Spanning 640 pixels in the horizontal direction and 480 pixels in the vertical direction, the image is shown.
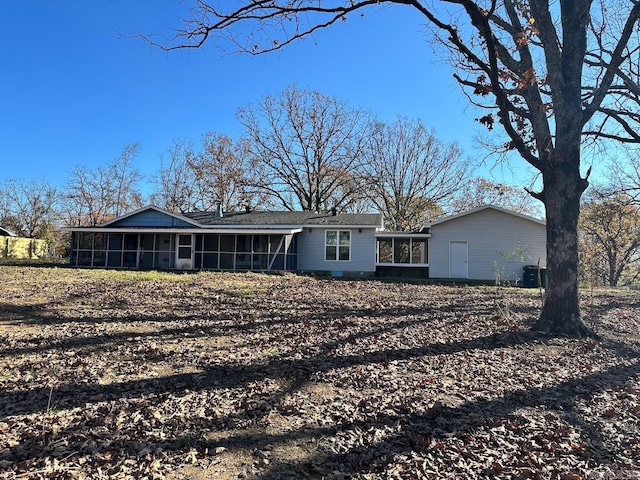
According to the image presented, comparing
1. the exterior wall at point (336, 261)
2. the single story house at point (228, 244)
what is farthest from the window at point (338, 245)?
the exterior wall at point (336, 261)

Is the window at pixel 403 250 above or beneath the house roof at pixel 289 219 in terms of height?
beneath

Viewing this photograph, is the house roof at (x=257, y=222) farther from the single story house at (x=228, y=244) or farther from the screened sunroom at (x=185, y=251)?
the screened sunroom at (x=185, y=251)

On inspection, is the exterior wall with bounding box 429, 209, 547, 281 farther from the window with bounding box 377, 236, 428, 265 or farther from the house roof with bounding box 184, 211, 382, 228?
the house roof with bounding box 184, 211, 382, 228

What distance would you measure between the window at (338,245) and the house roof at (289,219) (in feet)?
1.94

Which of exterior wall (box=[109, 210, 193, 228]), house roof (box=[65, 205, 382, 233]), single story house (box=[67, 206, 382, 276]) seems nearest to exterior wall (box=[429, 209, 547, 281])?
single story house (box=[67, 206, 382, 276])

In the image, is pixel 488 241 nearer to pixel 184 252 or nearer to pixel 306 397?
pixel 184 252

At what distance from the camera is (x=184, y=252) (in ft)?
73.3

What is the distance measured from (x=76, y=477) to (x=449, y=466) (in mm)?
2478

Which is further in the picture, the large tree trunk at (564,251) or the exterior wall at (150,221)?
the exterior wall at (150,221)

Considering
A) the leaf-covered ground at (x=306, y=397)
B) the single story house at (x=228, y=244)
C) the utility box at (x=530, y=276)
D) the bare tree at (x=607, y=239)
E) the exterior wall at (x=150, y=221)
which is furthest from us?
the bare tree at (x=607, y=239)

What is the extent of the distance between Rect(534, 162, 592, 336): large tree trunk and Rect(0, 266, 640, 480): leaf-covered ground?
46 cm

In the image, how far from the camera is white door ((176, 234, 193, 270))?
21.8m

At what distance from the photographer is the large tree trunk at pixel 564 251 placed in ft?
23.3

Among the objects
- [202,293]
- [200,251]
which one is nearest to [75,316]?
[202,293]
